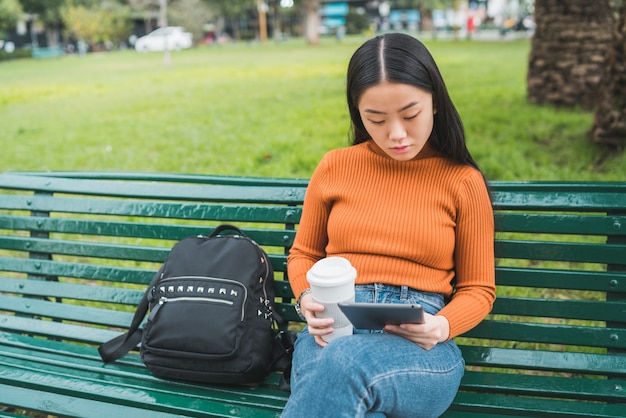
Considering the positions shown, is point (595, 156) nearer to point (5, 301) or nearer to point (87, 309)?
point (87, 309)

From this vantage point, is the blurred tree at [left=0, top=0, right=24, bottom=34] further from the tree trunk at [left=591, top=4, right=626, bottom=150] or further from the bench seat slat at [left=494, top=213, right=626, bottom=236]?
the bench seat slat at [left=494, top=213, right=626, bottom=236]

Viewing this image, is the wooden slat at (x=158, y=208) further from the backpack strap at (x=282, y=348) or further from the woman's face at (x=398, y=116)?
the woman's face at (x=398, y=116)

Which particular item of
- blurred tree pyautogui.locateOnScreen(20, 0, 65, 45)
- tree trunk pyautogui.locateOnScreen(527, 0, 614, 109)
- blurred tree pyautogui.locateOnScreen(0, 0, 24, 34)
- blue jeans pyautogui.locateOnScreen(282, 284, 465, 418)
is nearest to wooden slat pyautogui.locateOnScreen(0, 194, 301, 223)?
blue jeans pyautogui.locateOnScreen(282, 284, 465, 418)

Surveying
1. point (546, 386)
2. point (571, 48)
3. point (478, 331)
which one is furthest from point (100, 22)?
point (546, 386)

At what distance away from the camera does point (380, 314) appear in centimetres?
160

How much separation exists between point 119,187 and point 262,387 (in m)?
1.16

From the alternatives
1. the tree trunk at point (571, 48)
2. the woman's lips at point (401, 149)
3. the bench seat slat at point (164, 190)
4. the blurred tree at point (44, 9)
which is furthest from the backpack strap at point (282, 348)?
the blurred tree at point (44, 9)

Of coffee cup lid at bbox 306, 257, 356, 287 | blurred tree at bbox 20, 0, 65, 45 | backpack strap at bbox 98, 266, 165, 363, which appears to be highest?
blurred tree at bbox 20, 0, 65, 45

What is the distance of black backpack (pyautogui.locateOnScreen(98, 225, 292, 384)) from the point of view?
2162mm

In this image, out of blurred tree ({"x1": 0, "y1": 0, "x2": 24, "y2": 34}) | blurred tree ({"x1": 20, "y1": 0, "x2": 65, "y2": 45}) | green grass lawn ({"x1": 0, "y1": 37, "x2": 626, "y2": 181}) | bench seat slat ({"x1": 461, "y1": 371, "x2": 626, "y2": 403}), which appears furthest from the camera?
blurred tree ({"x1": 20, "y1": 0, "x2": 65, "y2": 45})

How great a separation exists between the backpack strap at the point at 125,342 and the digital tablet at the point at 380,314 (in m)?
1.05

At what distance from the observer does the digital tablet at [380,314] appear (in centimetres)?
155

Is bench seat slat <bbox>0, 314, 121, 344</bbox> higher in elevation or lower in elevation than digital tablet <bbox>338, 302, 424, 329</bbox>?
lower

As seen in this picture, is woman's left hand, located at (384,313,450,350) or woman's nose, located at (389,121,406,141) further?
woman's nose, located at (389,121,406,141)
